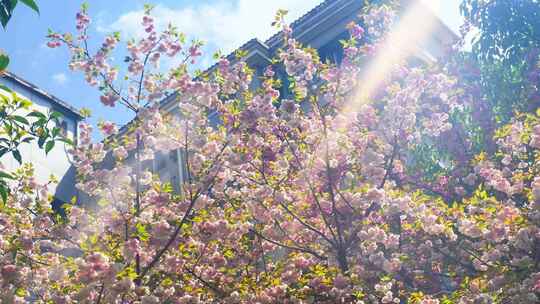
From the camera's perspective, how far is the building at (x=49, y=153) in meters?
19.3

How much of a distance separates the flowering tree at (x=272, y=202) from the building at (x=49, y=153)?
37.1 ft

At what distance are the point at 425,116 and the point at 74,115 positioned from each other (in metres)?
16.1

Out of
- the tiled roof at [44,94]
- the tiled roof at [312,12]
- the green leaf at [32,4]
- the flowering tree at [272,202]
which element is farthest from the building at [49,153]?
the green leaf at [32,4]

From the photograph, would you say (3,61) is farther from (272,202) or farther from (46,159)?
(46,159)

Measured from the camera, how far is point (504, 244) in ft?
23.1

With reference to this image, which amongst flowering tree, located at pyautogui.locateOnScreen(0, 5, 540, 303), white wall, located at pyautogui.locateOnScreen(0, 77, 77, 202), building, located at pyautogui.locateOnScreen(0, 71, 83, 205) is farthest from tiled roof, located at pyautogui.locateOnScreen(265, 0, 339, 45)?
white wall, located at pyautogui.locateOnScreen(0, 77, 77, 202)

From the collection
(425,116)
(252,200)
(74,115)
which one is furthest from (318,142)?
(74,115)

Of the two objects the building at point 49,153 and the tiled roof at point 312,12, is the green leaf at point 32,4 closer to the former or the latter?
the tiled roof at point 312,12

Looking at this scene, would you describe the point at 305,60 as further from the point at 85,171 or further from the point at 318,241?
the point at 85,171

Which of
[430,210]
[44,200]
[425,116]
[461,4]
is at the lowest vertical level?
[430,210]

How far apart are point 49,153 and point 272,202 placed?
15258 mm

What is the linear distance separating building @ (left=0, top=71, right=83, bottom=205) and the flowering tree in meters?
11.3

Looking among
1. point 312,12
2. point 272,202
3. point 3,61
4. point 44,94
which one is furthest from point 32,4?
point 44,94

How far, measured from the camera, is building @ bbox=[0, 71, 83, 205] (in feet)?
63.3
